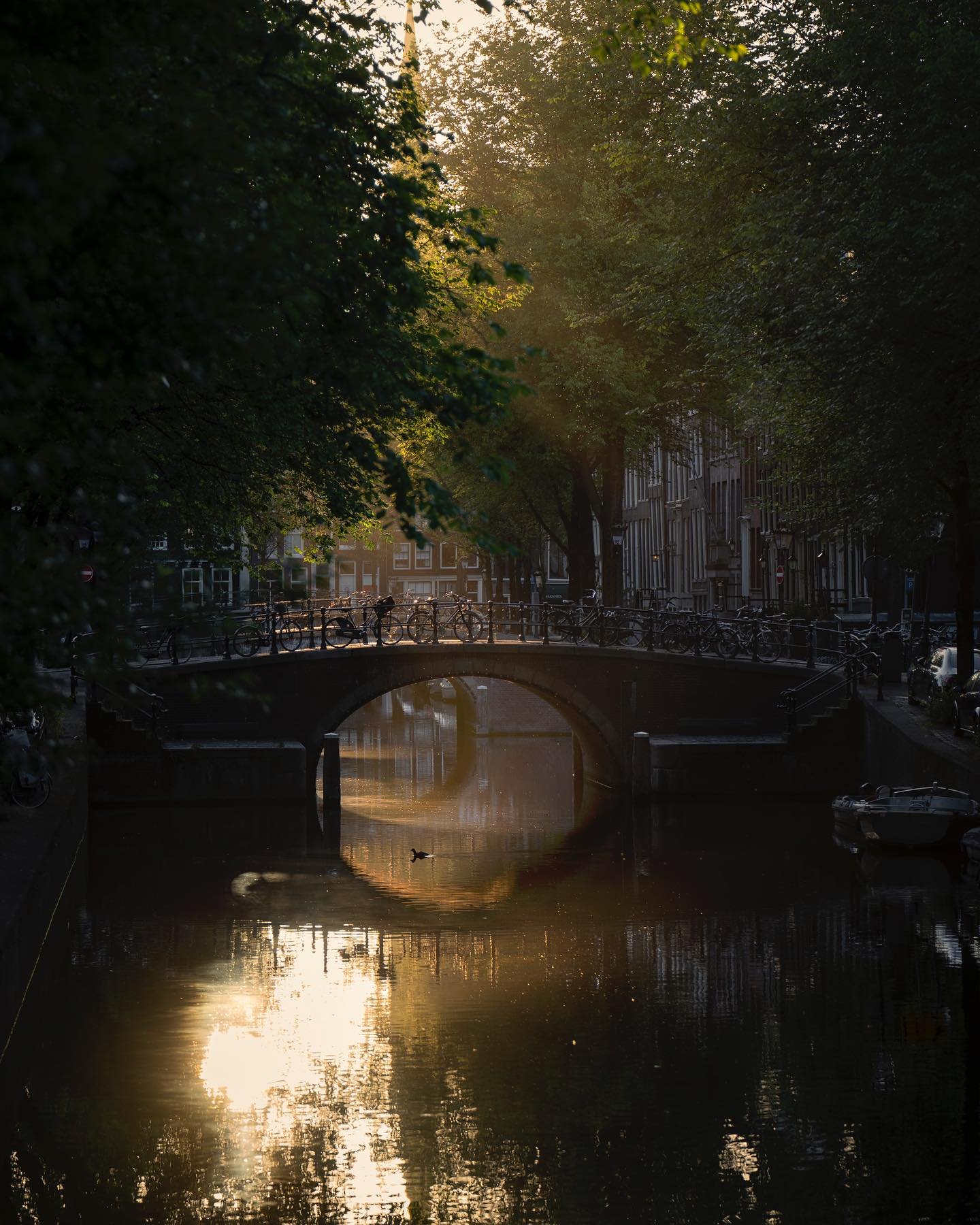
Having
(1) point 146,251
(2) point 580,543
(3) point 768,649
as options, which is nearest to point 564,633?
(3) point 768,649

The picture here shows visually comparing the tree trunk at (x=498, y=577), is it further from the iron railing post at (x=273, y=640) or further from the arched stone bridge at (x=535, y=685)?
the iron railing post at (x=273, y=640)

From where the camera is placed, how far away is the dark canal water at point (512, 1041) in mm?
12055

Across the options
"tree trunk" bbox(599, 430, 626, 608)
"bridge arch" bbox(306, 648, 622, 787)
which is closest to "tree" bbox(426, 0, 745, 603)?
"tree trunk" bbox(599, 430, 626, 608)

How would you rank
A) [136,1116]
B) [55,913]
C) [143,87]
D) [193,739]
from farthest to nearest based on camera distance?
[193,739] < [55,913] < [136,1116] < [143,87]

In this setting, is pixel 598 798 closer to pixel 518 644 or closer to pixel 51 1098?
pixel 518 644

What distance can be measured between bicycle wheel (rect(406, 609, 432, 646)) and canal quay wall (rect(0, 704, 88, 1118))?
10014 millimetres

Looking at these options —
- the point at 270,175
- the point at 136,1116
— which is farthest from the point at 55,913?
the point at 270,175

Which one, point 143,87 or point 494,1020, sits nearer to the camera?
point 143,87

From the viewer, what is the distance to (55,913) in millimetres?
23156

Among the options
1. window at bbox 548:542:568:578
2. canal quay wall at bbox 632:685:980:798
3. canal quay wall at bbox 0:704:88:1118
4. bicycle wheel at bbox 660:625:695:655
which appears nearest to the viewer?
canal quay wall at bbox 0:704:88:1118

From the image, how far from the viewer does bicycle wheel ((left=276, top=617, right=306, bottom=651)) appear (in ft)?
125

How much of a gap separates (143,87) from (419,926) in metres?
15.4

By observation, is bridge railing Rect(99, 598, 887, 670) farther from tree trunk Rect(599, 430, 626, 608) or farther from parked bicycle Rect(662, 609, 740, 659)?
tree trunk Rect(599, 430, 626, 608)

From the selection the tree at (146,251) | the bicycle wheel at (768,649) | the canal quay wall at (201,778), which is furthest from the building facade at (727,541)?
the tree at (146,251)
